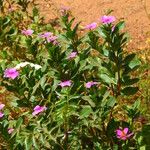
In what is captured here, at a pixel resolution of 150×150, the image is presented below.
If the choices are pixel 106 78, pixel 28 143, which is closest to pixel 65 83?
pixel 106 78

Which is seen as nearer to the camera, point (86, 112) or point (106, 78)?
point (86, 112)

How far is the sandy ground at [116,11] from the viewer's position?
15.6 ft

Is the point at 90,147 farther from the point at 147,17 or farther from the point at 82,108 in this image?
the point at 147,17

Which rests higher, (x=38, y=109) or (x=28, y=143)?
(x=38, y=109)

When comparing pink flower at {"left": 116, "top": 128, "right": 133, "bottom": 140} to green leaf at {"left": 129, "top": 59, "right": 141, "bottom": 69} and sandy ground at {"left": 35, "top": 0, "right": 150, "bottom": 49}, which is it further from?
sandy ground at {"left": 35, "top": 0, "right": 150, "bottom": 49}

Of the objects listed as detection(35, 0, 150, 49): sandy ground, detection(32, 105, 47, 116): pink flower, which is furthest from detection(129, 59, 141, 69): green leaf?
detection(35, 0, 150, 49): sandy ground

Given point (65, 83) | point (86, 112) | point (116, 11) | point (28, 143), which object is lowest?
point (28, 143)

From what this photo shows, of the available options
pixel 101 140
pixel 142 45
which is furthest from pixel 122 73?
pixel 142 45

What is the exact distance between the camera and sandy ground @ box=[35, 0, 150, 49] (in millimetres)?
Answer: 4747

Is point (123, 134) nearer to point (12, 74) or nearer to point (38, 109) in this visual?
point (38, 109)

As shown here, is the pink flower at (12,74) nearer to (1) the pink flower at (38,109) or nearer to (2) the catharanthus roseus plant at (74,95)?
(2) the catharanthus roseus plant at (74,95)

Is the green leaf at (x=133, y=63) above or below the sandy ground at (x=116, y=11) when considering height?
below

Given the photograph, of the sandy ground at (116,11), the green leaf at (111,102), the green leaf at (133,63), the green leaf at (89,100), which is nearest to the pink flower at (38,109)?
the green leaf at (89,100)

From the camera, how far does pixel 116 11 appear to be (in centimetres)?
519
